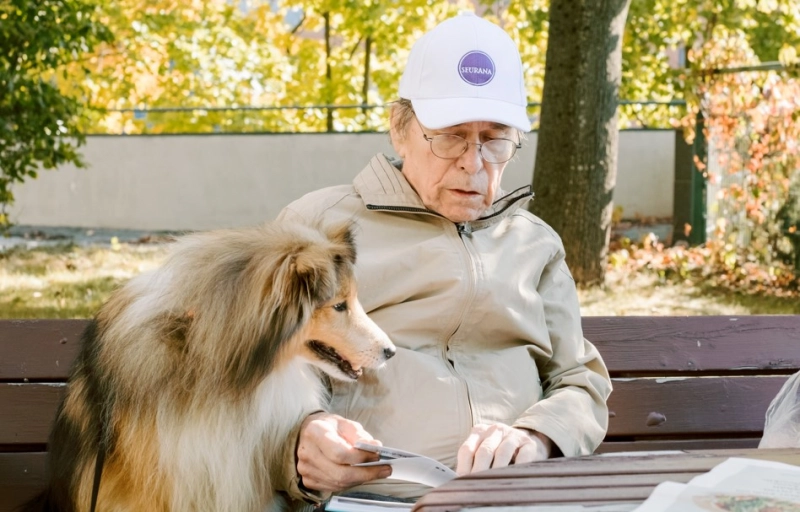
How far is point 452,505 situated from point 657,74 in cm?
1495

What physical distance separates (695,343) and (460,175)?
106 centimetres

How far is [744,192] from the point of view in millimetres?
9109

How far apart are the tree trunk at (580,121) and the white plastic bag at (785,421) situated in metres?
4.82

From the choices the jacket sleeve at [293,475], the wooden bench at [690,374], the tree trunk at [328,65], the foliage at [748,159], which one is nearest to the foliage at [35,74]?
the wooden bench at [690,374]

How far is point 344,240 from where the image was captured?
9.08 feet

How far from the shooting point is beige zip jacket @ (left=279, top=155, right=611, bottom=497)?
261 centimetres

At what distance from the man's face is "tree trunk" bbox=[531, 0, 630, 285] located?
193 inches

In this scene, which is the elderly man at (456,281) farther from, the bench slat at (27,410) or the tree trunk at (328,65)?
the tree trunk at (328,65)

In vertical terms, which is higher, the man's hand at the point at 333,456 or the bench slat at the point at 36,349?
the bench slat at the point at 36,349

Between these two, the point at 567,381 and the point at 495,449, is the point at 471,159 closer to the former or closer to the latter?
the point at 567,381

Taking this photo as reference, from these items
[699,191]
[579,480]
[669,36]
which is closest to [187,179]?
[669,36]

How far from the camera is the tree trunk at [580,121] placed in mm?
7539

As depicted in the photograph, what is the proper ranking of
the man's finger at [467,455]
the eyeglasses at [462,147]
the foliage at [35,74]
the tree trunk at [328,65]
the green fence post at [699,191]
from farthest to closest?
1. the tree trunk at [328,65]
2. the green fence post at [699,191]
3. the foliage at [35,74]
4. the eyeglasses at [462,147]
5. the man's finger at [467,455]

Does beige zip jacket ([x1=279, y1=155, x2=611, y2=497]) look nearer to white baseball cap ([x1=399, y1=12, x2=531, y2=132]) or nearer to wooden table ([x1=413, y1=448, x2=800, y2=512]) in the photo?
white baseball cap ([x1=399, y1=12, x2=531, y2=132])
